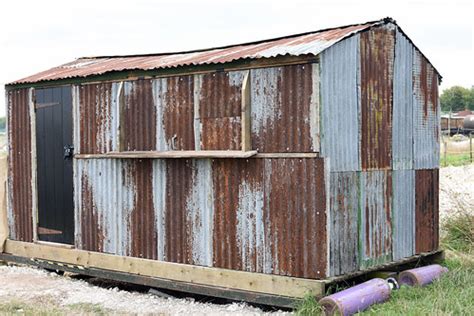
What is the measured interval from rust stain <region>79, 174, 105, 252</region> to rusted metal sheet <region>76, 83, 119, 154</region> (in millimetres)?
575

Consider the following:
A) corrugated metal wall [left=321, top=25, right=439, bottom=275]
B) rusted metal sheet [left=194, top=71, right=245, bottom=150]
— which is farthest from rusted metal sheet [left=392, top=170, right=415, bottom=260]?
rusted metal sheet [left=194, top=71, right=245, bottom=150]

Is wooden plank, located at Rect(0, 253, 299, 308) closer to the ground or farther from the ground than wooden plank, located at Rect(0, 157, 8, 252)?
closer to the ground

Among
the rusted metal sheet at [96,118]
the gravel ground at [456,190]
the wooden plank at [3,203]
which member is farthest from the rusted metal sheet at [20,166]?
the gravel ground at [456,190]

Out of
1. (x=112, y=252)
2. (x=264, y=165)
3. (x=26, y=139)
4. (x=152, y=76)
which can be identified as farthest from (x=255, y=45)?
(x=26, y=139)

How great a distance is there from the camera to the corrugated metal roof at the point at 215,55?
29.2ft

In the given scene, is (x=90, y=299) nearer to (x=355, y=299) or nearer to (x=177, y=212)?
(x=177, y=212)

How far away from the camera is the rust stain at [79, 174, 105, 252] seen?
36.3ft

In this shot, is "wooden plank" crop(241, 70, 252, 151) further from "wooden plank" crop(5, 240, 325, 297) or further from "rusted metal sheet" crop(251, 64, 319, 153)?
"wooden plank" crop(5, 240, 325, 297)

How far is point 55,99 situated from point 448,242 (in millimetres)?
7036

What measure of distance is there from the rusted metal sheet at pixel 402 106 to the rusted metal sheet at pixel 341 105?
1092mm

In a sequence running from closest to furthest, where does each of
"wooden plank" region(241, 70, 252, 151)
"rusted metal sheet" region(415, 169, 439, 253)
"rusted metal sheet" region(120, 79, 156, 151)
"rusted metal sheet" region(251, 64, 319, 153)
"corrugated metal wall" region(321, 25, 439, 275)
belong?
"rusted metal sheet" region(251, 64, 319, 153) → "corrugated metal wall" region(321, 25, 439, 275) → "wooden plank" region(241, 70, 252, 151) → "rusted metal sheet" region(120, 79, 156, 151) → "rusted metal sheet" region(415, 169, 439, 253)

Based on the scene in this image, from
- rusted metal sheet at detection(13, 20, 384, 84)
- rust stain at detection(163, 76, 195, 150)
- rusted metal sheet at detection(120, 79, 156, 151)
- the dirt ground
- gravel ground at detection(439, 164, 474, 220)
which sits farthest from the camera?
gravel ground at detection(439, 164, 474, 220)

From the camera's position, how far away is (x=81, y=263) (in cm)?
1129

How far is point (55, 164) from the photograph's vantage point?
38.7 feet
